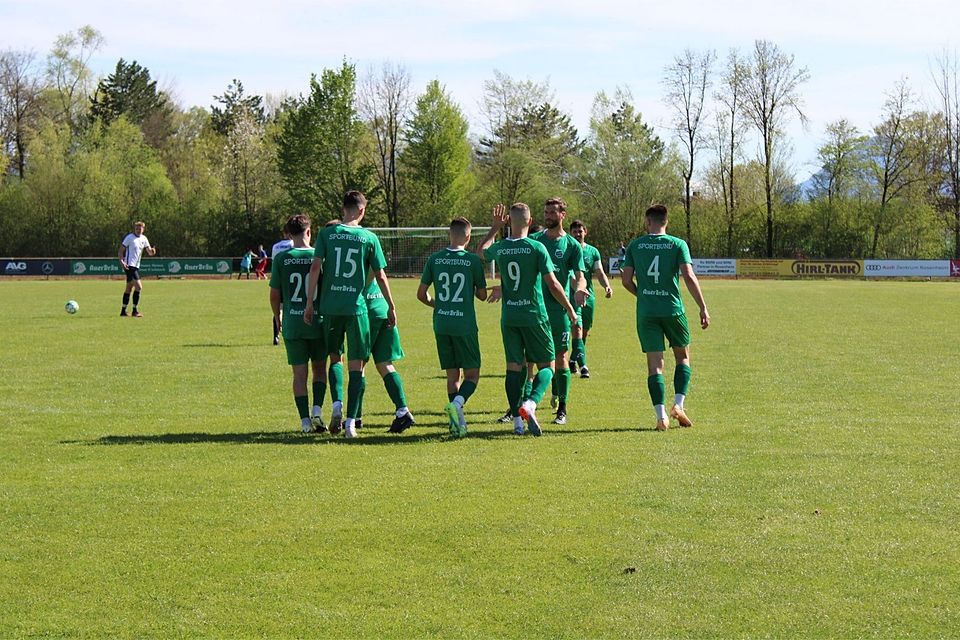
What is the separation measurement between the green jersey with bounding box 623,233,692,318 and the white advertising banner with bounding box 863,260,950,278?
51745 millimetres

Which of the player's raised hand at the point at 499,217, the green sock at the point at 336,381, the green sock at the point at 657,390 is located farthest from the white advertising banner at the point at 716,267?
the green sock at the point at 336,381

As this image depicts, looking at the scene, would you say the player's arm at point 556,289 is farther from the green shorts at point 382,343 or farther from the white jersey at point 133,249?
the white jersey at point 133,249

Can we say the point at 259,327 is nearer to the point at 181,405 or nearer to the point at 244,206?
the point at 181,405

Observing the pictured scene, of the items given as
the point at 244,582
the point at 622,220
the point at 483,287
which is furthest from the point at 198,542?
the point at 622,220

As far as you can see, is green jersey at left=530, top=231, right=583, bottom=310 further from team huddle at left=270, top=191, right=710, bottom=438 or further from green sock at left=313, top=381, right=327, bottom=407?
green sock at left=313, top=381, right=327, bottom=407

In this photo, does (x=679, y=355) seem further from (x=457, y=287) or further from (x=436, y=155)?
(x=436, y=155)

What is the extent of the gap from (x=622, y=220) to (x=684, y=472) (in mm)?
63858

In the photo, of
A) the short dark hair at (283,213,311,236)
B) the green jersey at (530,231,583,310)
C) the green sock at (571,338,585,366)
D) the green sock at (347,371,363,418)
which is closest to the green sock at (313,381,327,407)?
the green sock at (347,371,363,418)

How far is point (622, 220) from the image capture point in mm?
70375

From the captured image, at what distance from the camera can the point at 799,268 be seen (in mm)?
60125

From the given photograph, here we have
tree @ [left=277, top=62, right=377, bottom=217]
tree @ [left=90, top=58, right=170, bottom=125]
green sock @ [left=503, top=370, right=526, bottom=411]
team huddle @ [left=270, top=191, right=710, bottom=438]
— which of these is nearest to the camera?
team huddle @ [left=270, top=191, right=710, bottom=438]

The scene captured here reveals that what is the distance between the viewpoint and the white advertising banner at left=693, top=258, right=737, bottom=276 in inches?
2424

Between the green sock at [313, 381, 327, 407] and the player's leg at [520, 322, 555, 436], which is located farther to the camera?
the green sock at [313, 381, 327, 407]

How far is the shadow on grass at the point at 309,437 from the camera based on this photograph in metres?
8.98
